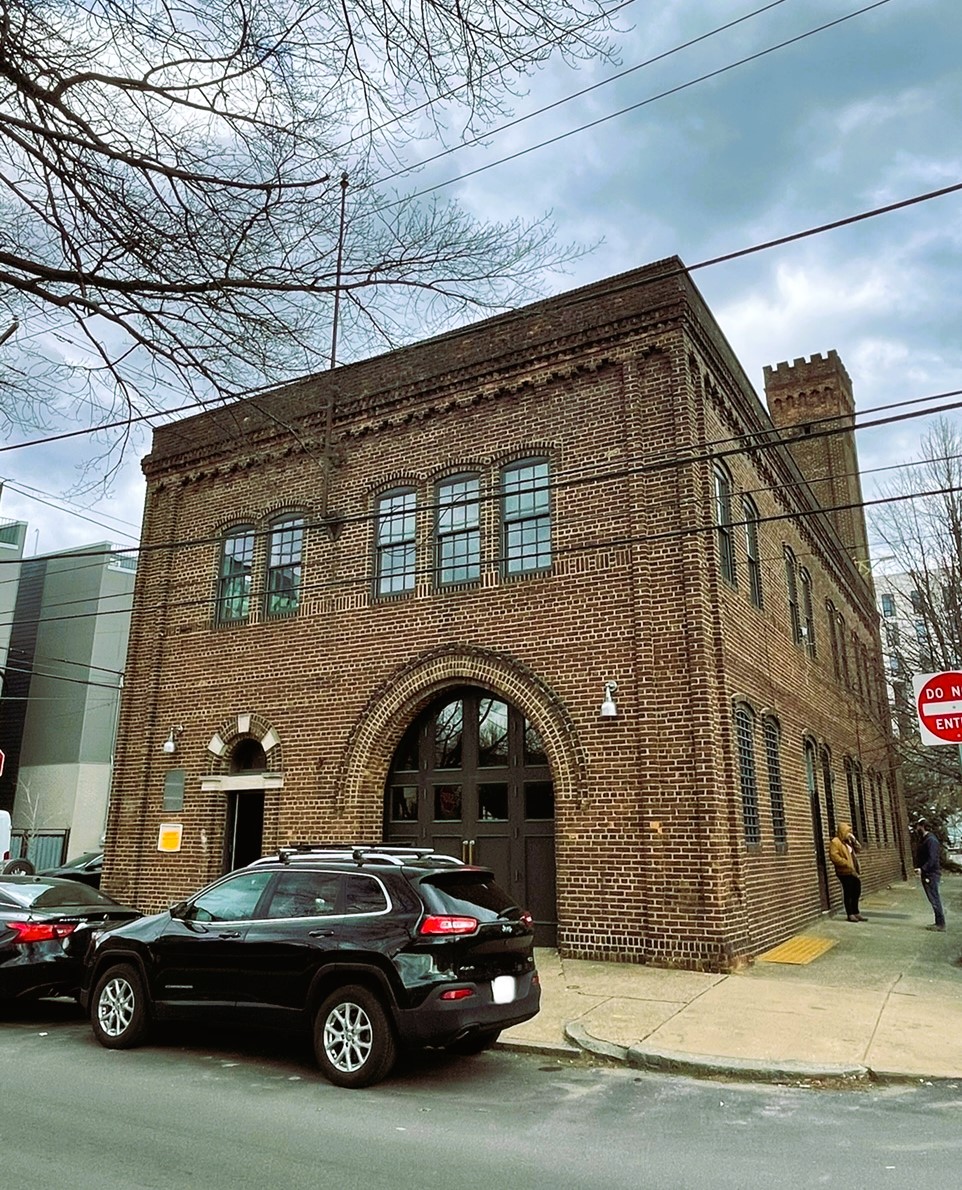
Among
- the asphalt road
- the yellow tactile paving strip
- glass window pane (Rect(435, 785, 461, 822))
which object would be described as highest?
glass window pane (Rect(435, 785, 461, 822))

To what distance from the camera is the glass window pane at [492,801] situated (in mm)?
13250

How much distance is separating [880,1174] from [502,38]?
6.48 meters

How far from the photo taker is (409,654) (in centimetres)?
1403

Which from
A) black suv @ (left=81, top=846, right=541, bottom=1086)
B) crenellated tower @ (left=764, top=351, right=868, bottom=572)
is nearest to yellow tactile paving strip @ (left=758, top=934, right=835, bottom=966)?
black suv @ (left=81, top=846, right=541, bottom=1086)

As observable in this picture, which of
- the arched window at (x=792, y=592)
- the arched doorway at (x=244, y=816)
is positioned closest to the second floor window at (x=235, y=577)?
the arched doorway at (x=244, y=816)

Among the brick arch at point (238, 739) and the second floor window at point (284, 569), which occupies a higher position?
the second floor window at point (284, 569)

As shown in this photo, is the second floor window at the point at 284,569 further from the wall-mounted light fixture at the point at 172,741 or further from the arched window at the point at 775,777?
the arched window at the point at 775,777

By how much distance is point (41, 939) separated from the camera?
909cm

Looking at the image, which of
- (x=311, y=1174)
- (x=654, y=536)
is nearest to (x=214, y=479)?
(x=654, y=536)

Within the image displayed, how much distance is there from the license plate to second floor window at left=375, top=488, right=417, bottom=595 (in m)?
8.16

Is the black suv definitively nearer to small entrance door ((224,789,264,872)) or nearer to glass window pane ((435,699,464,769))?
glass window pane ((435,699,464,769))

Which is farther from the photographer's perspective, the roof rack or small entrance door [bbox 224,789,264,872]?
small entrance door [bbox 224,789,264,872]

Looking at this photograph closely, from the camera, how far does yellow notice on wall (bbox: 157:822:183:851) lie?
1574 centimetres

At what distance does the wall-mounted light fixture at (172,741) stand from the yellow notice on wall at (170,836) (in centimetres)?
A: 128
